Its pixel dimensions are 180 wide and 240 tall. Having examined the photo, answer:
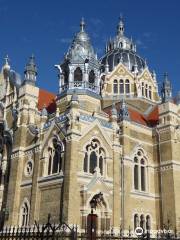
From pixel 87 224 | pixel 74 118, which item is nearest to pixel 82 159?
pixel 74 118

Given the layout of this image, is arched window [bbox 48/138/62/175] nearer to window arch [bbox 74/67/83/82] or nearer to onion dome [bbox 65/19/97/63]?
window arch [bbox 74/67/83/82]

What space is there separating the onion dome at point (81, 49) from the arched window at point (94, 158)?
352 inches

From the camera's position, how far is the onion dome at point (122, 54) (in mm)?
42781

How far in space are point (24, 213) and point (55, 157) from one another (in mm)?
5441

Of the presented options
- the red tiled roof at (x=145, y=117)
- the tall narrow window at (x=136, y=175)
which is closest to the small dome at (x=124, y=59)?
the red tiled roof at (x=145, y=117)

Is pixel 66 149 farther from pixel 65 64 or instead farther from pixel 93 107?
pixel 65 64

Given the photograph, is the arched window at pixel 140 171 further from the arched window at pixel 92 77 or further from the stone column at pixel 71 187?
the arched window at pixel 92 77

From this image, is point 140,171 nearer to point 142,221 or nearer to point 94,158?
point 142,221

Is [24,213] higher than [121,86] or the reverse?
the reverse

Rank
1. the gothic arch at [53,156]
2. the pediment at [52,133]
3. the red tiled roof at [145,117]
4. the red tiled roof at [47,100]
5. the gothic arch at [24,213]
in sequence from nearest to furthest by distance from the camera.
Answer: the gothic arch at [53,156] → the pediment at [52,133] → the gothic arch at [24,213] → the red tiled roof at [145,117] → the red tiled roof at [47,100]

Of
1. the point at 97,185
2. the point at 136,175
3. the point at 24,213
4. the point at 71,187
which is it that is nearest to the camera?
the point at 71,187

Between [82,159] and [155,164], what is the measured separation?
8789mm

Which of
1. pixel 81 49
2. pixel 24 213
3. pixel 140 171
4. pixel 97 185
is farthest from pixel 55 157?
pixel 81 49

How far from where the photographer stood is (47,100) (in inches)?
1533
